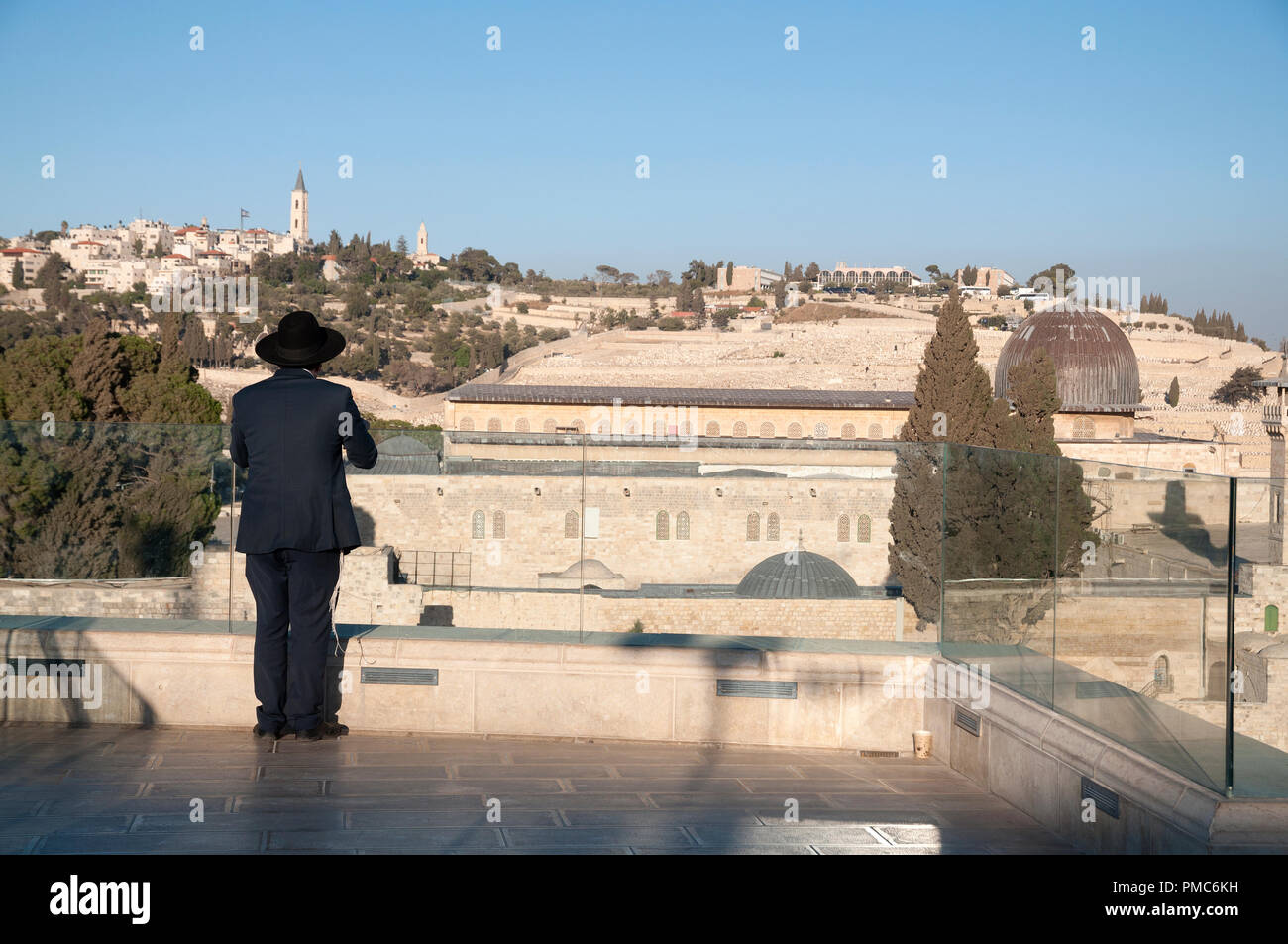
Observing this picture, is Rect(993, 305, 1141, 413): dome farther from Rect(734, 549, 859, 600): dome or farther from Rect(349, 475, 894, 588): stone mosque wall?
Rect(734, 549, 859, 600): dome

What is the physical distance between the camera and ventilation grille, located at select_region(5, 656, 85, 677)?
605 centimetres

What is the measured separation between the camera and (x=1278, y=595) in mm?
5027

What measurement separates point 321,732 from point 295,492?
4.06 ft

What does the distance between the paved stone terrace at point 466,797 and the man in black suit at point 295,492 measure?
58 cm

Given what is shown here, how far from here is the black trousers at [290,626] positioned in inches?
210

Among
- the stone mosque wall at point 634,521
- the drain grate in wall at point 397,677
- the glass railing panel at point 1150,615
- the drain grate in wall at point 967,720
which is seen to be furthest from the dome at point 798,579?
the drain grate in wall at point 397,677

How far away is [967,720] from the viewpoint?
5793mm

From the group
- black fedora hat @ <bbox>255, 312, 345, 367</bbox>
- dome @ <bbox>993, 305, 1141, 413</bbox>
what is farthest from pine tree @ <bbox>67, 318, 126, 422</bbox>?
dome @ <bbox>993, 305, 1141, 413</bbox>

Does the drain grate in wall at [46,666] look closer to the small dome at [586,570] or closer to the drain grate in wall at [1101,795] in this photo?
the small dome at [586,570]

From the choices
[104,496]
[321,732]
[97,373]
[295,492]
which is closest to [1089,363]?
[97,373]

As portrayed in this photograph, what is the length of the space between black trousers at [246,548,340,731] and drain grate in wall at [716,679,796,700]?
2.03 meters
